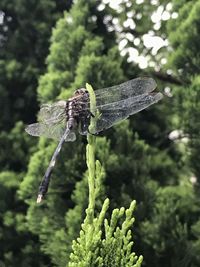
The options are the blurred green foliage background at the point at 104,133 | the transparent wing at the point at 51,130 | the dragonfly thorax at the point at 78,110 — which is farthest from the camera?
the blurred green foliage background at the point at 104,133

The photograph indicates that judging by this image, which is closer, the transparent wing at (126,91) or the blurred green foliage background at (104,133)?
the transparent wing at (126,91)

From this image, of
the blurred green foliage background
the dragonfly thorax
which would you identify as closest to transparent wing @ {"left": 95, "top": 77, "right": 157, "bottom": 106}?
the dragonfly thorax

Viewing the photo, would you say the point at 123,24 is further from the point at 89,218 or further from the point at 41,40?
the point at 89,218

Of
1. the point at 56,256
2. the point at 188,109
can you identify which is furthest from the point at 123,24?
the point at 56,256

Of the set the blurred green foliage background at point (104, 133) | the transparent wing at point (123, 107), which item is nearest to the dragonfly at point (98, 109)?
the transparent wing at point (123, 107)

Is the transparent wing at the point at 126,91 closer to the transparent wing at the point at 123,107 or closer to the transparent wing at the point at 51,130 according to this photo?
the transparent wing at the point at 123,107

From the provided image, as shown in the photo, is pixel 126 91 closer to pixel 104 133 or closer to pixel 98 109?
pixel 98 109

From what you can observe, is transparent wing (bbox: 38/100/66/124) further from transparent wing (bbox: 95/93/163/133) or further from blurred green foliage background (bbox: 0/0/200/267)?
blurred green foliage background (bbox: 0/0/200/267)
